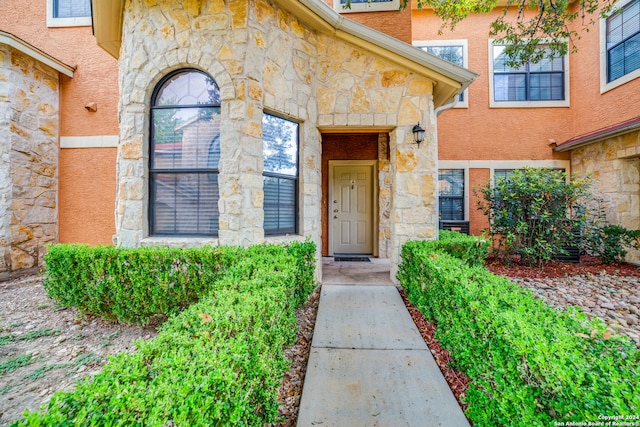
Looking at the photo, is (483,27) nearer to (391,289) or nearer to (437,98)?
(437,98)

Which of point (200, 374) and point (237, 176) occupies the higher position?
point (237, 176)

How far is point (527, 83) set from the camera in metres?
7.53

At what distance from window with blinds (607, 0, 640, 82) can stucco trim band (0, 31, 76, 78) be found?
11.5 m

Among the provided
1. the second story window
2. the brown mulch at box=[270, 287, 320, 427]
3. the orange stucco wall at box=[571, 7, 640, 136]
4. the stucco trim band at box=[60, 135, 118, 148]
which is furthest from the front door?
the orange stucco wall at box=[571, 7, 640, 136]

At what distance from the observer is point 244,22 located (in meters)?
3.53

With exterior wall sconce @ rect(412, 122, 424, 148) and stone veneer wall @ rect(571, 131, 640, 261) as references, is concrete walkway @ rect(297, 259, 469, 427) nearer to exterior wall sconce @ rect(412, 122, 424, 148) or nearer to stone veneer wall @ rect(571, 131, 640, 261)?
exterior wall sconce @ rect(412, 122, 424, 148)

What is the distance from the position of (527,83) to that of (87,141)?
11.0m

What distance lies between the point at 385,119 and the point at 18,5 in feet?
27.4

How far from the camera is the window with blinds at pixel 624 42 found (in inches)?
230

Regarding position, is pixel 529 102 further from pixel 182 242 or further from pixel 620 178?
pixel 182 242

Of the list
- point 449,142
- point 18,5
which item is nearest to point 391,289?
point 449,142

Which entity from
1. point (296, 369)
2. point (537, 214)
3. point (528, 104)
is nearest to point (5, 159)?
point (296, 369)

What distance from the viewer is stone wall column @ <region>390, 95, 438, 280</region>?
4.41 metres

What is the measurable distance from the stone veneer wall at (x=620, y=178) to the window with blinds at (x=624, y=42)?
1577 mm
